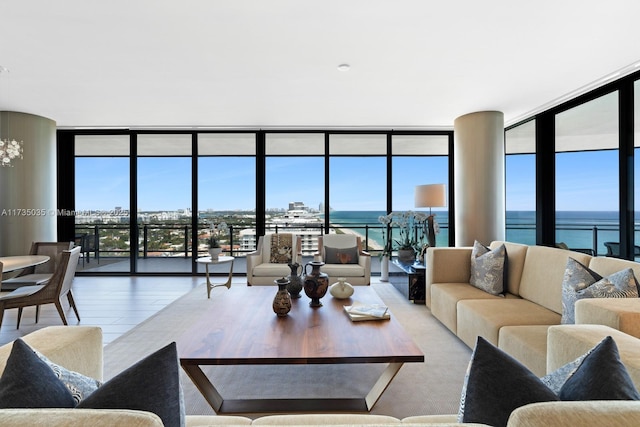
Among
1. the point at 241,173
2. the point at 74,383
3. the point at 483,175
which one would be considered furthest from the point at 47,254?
the point at 483,175

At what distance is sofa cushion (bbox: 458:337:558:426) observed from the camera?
778 mm

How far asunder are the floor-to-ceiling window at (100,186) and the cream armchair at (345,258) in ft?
12.2

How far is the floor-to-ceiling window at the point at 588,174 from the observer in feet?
12.0

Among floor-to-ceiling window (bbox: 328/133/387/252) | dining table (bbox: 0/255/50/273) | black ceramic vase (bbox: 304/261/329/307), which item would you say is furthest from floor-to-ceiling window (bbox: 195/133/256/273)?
black ceramic vase (bbox: 304/261/329/307)

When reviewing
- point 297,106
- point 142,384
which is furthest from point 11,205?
point 142,384

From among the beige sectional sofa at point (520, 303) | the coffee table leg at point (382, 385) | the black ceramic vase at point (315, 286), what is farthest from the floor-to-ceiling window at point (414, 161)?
the coffee table leg at point (382, 385)

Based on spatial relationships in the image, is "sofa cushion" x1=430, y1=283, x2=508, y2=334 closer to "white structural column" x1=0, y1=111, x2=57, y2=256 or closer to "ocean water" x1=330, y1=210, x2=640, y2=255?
"ocean water" x1=330, y1=210, x2=640, y2=255

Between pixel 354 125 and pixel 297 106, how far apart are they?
4.34ft

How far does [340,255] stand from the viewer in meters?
4.66

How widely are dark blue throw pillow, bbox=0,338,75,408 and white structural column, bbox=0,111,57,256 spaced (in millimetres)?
5395

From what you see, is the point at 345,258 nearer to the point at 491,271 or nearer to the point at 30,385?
the point at 491,271

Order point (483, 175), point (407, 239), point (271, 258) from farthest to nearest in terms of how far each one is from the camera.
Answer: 1. point (407, 239)
2. point (483, 175)
3. point (271, 258)

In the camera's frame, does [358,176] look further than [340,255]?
Yes

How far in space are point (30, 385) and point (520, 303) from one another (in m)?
2.99
